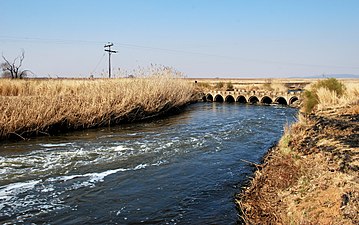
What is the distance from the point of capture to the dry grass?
14336 mm

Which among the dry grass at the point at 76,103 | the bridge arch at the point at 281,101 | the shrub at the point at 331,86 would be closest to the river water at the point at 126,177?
the dry grass at the point at 76,103

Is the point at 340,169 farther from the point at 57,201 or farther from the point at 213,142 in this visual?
the point at 213,142

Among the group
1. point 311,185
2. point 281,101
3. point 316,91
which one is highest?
point 316,91

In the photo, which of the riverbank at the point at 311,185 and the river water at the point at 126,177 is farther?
the river water at the point at 126,177

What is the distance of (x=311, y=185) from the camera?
19.2ft

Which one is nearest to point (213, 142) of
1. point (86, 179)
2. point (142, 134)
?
point (142, 134)

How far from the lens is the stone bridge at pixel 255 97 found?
3644 centimetres

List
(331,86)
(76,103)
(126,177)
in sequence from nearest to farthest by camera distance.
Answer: (126,177) → (76,103) → (331,86)

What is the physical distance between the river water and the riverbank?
0.72 meters

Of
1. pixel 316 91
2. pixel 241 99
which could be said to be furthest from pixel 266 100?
pixel 316 91

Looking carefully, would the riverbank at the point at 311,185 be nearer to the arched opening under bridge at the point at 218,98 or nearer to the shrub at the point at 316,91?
the shrub at the point at 316,91

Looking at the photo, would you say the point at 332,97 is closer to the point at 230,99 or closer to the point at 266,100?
the point at 266,100

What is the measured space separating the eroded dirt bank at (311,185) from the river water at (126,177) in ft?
2.40

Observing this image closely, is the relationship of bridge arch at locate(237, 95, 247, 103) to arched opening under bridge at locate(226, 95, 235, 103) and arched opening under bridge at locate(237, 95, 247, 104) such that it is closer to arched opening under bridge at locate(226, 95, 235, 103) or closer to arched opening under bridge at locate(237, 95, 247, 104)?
arched opening under bridge at locate(237, 95, 247, 104)
